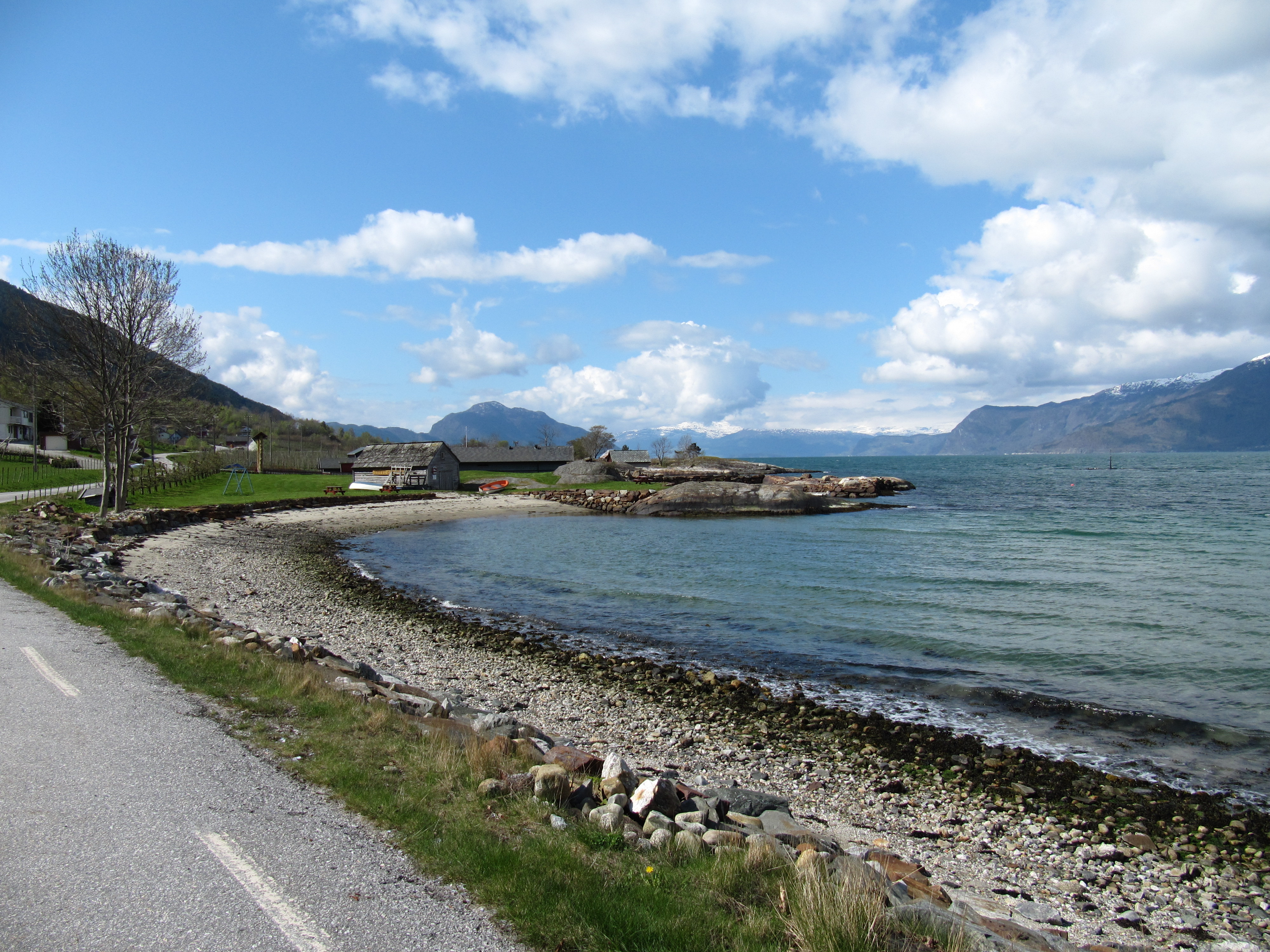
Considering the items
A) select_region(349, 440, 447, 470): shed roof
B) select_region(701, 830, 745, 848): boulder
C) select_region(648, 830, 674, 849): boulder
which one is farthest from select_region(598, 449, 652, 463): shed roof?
select_region(648, 830, 674, 849): boulder

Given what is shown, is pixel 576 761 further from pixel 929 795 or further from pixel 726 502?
pixel 726 502

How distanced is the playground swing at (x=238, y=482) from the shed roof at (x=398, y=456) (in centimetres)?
1051

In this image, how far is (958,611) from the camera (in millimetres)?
19391

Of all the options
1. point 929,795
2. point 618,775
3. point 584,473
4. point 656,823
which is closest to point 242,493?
point 584,473

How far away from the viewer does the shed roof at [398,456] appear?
68.1 meters

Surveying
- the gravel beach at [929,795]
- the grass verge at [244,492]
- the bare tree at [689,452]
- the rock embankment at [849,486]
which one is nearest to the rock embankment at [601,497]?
the grass verge at [244,492]

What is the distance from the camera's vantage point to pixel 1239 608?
18984mm

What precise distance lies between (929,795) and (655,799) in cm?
477

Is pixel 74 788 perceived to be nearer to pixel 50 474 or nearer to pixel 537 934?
pixel 537 934

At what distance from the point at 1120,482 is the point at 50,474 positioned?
121318 mm

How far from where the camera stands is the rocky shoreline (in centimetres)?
688

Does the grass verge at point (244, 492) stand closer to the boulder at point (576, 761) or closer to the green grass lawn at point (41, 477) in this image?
the green grass lawn at point (41, 477)

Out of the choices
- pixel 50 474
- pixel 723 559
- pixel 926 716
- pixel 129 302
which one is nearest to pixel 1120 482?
pixel 723 559

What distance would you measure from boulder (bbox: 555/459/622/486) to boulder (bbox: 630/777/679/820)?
6926 cm
